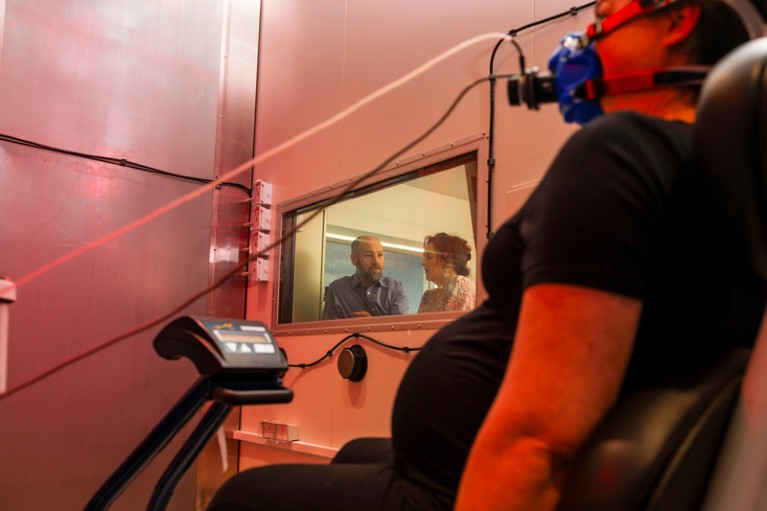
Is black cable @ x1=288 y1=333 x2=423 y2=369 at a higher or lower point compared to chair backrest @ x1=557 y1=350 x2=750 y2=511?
lower

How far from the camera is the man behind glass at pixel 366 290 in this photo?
2576 millimetres

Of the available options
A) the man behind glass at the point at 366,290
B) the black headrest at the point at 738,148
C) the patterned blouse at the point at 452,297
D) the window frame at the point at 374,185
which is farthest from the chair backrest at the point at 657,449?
the man behind glass at the point at 366,290

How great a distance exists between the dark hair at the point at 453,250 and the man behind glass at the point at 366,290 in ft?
0.83

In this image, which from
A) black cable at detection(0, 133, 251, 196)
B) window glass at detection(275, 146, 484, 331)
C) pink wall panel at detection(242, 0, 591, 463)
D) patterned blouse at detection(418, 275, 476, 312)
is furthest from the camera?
black cable at detection(0, 133, 251, 196)

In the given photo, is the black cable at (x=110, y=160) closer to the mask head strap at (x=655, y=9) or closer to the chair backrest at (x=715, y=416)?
the mask head strap at (x=655, y=9)

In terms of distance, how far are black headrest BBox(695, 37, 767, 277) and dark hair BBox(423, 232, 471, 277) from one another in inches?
67.8

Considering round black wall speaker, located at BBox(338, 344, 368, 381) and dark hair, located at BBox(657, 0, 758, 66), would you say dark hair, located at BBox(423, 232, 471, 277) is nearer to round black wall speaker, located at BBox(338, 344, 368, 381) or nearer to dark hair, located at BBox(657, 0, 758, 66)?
round black wall speaker, located at BBox(338, 344, 368, 381)

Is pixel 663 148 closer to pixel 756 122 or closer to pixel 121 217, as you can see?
pixel 756 122

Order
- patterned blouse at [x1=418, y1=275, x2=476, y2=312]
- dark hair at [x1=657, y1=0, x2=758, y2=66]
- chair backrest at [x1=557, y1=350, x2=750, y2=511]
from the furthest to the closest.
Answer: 1. patterned blouse at [x1=418, y1=275, x2=476, y2=312]
2. dark hair at [x1=657, y1=0, x2=758, y2=66]
3. chair backrest at [x1=557, y1=350, x2=750, y2=511]

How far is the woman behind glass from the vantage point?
2.26m

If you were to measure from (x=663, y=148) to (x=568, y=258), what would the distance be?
151 millimetres

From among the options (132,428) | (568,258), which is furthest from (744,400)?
(132,428)

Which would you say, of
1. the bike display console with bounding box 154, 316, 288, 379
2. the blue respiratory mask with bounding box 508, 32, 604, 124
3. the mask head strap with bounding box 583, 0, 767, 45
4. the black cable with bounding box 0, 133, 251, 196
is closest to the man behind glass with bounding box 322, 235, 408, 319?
the black cable with bounding box 0, 133, 251, 196

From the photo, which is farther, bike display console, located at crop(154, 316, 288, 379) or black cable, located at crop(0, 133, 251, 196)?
black cable, located at crop(0, 133, 251, 196)
